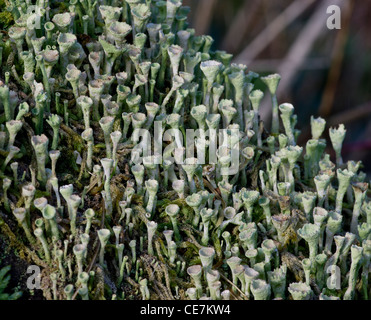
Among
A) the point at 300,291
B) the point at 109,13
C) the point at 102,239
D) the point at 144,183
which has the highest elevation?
the point at 109,13

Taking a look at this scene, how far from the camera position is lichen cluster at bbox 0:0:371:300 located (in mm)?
1056

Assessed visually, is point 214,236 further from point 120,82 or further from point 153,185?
point 120,82

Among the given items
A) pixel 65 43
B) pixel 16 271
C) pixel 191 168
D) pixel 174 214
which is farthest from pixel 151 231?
pixel 65 43

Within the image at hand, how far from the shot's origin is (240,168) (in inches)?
49.1

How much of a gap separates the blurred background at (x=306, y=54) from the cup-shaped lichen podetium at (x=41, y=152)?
7.00ft

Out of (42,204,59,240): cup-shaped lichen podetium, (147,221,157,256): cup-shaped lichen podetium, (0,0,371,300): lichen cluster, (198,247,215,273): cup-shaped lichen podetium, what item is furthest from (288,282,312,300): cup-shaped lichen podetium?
(42,204,59,240): cup-shaped lichen podetium

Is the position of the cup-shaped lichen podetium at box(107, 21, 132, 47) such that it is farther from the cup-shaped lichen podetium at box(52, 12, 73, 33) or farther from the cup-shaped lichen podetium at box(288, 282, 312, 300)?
the cup-shaped lichen podetium at box(288, 282, 312, 300)

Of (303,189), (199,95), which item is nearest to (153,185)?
(199,95)

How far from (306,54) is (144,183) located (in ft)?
7.41

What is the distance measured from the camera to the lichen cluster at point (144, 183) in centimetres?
106

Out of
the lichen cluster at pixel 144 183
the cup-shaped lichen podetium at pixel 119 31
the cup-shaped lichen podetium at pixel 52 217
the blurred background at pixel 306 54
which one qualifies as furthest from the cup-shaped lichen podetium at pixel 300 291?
the blurred background at pixel 306 54

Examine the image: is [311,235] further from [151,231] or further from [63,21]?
[63,21]

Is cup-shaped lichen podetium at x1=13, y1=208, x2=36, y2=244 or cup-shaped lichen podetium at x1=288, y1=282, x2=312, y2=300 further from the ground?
cup-shaped lichen podetium at x1=13, y1=208, x2=36, y2=244

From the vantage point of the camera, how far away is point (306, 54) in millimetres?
3133
